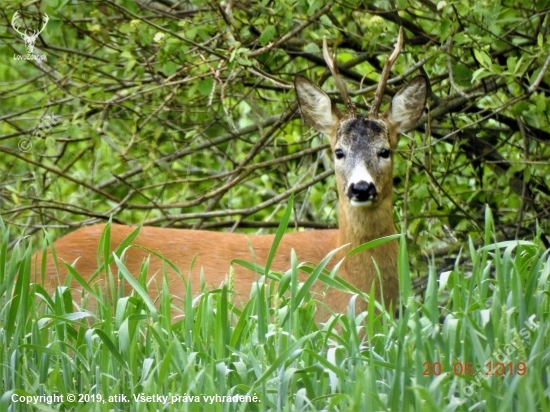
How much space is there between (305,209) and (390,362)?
193 inches

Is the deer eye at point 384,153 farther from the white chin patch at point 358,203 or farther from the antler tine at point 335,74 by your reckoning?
the white chin patch at point 358,203

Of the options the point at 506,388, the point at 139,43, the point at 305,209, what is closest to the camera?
the point at 506,388

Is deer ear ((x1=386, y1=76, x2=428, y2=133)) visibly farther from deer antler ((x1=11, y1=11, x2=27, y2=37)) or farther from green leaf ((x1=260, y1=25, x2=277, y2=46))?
deer antler ((x1=11, y1=11, x2=27, y2=37))

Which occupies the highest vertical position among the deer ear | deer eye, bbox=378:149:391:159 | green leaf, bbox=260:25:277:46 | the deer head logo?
the deer head logo

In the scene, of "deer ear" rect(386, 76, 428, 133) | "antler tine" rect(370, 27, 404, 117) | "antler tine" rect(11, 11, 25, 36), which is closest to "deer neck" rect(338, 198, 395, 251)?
"antler tine" rect(370, 27, 404, 117)

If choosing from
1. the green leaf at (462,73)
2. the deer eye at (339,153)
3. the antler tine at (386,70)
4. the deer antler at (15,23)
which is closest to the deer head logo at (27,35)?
the deer antler at (15,23)

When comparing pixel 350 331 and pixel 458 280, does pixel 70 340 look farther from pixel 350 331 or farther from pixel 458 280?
pixel 458 280

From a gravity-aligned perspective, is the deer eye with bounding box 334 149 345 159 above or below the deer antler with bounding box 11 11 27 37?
below

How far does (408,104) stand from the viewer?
261 inches

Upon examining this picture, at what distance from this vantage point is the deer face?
6.07 meters

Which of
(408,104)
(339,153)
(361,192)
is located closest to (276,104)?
(408,104)

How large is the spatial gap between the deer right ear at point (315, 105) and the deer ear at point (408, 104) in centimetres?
31

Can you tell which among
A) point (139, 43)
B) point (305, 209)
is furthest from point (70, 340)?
point (305, 209)

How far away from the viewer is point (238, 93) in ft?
25.8
